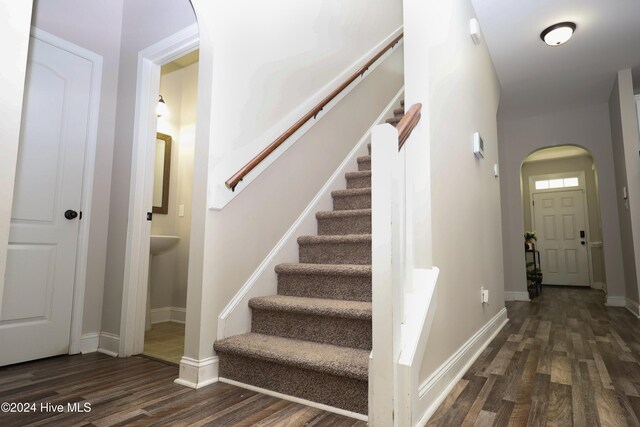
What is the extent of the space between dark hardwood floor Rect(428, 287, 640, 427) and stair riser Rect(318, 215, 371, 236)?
111 centimetres

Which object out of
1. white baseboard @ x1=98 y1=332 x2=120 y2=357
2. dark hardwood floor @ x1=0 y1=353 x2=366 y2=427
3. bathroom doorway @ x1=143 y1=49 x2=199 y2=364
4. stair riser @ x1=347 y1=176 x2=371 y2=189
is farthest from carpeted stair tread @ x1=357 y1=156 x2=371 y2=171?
white baseboard @ x1=98 y1=332 x2=120 y2=357

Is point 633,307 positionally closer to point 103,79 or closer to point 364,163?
point 364,163

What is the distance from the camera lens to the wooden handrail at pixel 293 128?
6.91 ft

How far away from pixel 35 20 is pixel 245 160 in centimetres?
168

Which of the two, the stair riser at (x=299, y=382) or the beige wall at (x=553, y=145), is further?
the beige wall at (x=553, y=145)

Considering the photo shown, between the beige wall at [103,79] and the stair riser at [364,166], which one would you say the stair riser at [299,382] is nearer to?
the beige wall at [103,79]

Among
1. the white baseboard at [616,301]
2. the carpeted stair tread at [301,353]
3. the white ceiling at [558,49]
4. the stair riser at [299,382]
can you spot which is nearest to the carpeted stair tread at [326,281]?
the carpeted stair tread at [301,353]

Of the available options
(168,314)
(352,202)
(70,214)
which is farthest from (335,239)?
(168,314)

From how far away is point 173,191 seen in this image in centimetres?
375

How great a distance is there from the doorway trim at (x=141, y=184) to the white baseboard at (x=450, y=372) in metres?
1.89

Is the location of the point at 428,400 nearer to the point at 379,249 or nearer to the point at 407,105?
the point at 379,249

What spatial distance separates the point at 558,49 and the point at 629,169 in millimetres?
1452

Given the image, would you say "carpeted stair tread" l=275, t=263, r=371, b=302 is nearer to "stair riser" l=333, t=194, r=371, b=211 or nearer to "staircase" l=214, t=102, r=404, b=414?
"staircase" l=214, t=102, r=404, b=414

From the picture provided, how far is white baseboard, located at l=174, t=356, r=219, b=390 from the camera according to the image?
188 cm
